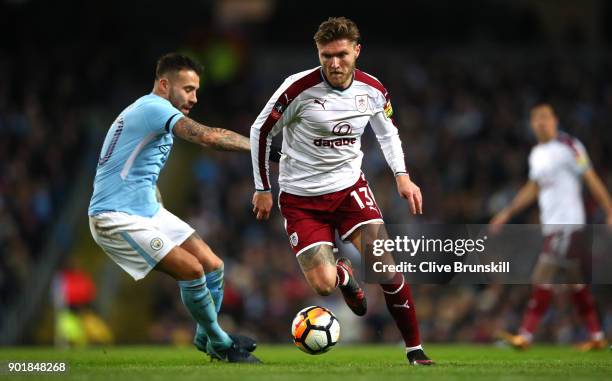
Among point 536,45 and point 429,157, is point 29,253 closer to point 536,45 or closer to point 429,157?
point 429,157

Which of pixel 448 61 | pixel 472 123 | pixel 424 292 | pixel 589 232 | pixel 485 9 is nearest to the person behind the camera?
pixel 589 232

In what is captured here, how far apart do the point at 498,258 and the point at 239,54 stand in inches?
569

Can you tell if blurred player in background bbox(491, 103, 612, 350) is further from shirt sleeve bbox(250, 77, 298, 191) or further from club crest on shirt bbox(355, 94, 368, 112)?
shirt sleeve bbox(250, 77, 298, 191)

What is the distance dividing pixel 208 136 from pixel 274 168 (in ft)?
37.3

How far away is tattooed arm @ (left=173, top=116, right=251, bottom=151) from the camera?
25.3 ft

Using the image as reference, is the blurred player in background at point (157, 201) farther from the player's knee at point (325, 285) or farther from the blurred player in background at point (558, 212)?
the blurred player in background at point (558, 212)

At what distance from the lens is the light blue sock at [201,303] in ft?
25.9

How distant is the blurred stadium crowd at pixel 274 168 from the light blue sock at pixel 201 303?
282 inches

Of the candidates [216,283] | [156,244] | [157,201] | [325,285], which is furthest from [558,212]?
[156,244]

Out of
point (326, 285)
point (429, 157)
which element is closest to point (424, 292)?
point (429, 157)

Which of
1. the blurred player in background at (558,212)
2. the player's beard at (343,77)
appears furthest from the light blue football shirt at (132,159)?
the blurred player in background at (558,212)

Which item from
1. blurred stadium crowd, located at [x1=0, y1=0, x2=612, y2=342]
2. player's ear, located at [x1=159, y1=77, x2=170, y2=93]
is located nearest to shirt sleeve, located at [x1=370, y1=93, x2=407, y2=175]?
player's ear, located at [x1=159, y1=77, x2=170, y2=93]

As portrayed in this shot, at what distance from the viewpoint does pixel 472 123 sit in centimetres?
1905

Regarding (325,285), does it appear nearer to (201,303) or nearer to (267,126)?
(201,303)
